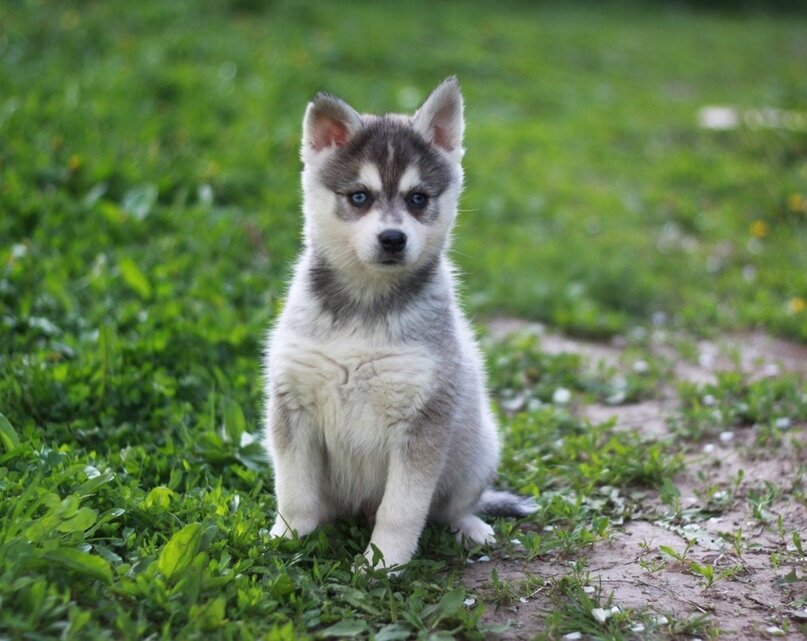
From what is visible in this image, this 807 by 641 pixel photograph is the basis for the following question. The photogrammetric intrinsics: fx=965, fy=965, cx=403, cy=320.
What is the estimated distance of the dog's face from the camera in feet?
12.7

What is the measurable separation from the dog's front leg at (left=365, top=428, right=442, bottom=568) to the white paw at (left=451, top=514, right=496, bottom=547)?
46 cm

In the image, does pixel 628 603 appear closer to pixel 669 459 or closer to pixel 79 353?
pixel 669 459

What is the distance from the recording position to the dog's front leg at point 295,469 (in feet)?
12.9

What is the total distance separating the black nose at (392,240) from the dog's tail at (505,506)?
52.0 inches

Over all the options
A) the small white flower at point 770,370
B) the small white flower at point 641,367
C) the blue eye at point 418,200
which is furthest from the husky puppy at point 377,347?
the small white flower at point 770,370

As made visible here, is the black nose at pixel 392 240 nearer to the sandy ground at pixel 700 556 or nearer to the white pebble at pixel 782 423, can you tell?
the sandy ground at pixel 700 556

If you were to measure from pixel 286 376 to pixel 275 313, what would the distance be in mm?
2073

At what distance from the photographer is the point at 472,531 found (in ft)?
14.0

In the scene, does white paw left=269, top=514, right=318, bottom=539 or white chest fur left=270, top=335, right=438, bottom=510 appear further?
white paw left=269, top=514, right=318, bottom=539

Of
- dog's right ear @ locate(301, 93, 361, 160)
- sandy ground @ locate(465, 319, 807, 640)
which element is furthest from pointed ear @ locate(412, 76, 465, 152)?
sandy ground @ locate(465, 319, 807, 640)

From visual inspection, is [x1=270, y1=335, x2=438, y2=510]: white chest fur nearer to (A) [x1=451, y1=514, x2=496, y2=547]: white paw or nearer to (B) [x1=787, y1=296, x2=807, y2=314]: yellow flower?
(A) [x1=451, y1=514, x2=496, y2=547]: white paw

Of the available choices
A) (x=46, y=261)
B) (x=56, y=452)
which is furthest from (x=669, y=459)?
(x=46, y=261)

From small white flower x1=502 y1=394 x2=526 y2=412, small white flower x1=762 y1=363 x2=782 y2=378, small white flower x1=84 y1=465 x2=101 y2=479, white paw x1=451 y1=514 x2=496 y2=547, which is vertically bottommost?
small white flower x1=502 y1=394 x2=526 y2=412

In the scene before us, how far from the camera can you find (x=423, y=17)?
14.0 metres
